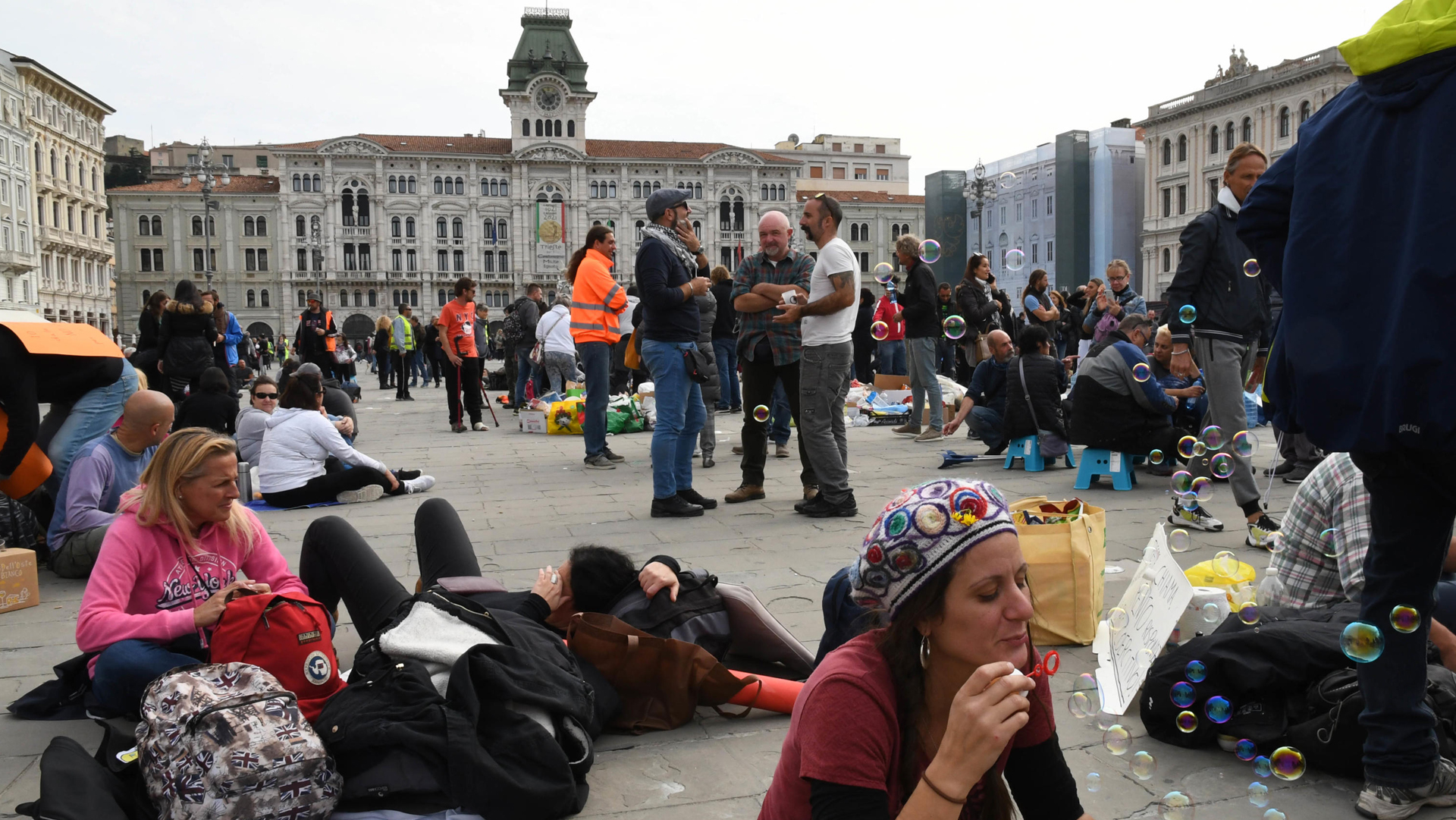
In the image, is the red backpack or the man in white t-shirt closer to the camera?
the red backpack

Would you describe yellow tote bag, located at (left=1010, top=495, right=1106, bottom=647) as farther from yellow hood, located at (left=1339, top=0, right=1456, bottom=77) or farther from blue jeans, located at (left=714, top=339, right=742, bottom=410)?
blue jeans, located at (left=714, top=339, right=742, bottom=410)

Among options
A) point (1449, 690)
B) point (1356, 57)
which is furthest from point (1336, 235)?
point (1449, 690)

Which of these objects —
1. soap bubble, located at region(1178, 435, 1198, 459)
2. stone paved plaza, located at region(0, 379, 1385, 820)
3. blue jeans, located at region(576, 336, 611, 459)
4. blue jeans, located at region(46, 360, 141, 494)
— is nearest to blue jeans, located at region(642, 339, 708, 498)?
stone paved plaza, located at region(0, 379, 1385, 820)

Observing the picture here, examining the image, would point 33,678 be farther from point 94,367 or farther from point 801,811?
point 801,811

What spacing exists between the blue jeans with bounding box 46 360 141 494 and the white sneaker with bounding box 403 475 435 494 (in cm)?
274

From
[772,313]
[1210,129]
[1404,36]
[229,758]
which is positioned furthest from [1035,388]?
[1210,129]

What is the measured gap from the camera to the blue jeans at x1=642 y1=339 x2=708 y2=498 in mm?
6770

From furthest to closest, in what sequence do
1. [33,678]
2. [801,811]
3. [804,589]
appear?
[804,589] → [33,678] → [801,811]

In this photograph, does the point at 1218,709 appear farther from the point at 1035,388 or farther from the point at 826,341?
the point at 1035,388

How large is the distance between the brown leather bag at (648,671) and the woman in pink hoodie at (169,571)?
955 mm

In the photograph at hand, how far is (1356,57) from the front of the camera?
2.38 meters

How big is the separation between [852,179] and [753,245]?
1214 inches

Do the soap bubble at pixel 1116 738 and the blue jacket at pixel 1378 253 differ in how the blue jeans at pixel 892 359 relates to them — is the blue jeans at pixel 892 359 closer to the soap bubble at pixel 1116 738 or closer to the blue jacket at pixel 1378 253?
the soap bubble at pixel 1116 738

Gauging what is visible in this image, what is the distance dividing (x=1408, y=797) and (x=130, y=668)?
137 inches
